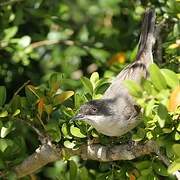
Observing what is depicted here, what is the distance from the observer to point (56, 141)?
2.89 m

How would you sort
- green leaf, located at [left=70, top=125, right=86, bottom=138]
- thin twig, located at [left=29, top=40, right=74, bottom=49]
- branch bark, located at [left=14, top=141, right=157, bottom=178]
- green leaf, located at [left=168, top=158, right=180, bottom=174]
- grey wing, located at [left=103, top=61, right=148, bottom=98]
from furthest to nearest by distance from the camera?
thin twig, located at [left=29, top=40, right=74, bottom=49], grey wing, located at [left=103, top=61, right=148, bottom=98], green leaf, located at [left=70, top=125, right=86, bottom=138], branch bark, located at [left=14, top=141, right=157, bottom=178], green leaf, located at [left=168, top=158, right=180, bottom=174]

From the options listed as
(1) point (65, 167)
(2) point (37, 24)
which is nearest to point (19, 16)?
(2) point (37, 24)

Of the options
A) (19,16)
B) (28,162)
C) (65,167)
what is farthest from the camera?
(65,167)

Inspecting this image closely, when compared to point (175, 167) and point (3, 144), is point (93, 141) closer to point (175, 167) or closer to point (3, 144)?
point (3, 144)

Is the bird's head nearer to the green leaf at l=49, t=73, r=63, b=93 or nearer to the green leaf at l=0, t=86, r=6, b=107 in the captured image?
the green leaf at l=49, t=73, r=63, b=93

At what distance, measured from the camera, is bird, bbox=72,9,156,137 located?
3.00m

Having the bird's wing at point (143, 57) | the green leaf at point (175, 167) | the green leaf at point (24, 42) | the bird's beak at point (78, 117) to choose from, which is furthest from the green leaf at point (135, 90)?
the green leaf at point (24, 42)

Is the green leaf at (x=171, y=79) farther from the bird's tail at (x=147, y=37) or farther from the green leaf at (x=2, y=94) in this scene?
the bird's tail at (x=147, y=37)

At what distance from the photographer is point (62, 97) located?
2.90m

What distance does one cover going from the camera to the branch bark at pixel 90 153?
2.65m

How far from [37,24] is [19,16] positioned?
1.74 ft

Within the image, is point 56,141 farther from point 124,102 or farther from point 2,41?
point 2,41

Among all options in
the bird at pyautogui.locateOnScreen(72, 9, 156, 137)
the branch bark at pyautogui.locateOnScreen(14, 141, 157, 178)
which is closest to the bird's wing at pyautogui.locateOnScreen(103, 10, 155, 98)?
the bird at pyautogui.locateOnScreen(72, 9, 156, 137)

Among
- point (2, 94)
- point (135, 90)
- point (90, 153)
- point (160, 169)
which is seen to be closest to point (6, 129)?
point (2, 94)
